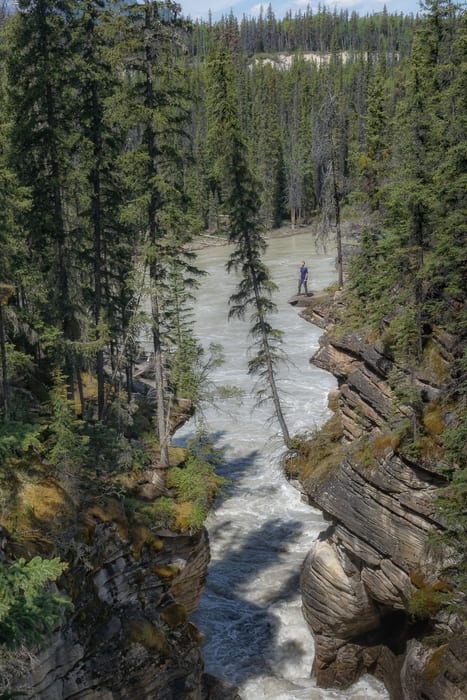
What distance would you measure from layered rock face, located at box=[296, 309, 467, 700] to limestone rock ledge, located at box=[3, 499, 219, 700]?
12.5ft

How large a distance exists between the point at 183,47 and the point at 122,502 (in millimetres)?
11891

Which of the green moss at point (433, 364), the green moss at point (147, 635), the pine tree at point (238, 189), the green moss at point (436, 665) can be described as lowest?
the green moss at point (436, 665)

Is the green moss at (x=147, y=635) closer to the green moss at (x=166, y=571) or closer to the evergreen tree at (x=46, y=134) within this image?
the green moss at (x=166, y=571)

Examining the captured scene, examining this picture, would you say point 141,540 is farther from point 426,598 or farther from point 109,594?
point 426,598

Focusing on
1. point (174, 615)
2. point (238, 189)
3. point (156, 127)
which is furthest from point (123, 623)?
point (238, 189)

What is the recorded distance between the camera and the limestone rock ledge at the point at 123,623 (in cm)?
1103

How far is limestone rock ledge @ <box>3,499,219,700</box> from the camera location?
36.2 ft

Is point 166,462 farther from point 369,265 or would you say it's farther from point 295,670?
point 369,265

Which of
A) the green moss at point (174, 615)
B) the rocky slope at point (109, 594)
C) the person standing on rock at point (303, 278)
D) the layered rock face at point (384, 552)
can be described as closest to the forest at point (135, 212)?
the rocky slope at point (109, 594)

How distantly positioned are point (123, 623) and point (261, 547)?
9.84 m

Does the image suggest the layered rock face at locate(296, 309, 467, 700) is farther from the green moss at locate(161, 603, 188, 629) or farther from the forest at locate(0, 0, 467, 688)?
the green moss at locate(161, 603, 188, 629)

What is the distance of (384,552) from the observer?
14.5 metres

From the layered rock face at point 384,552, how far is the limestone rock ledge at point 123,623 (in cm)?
382

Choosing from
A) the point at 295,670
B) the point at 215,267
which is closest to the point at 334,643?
the point at 295,670
